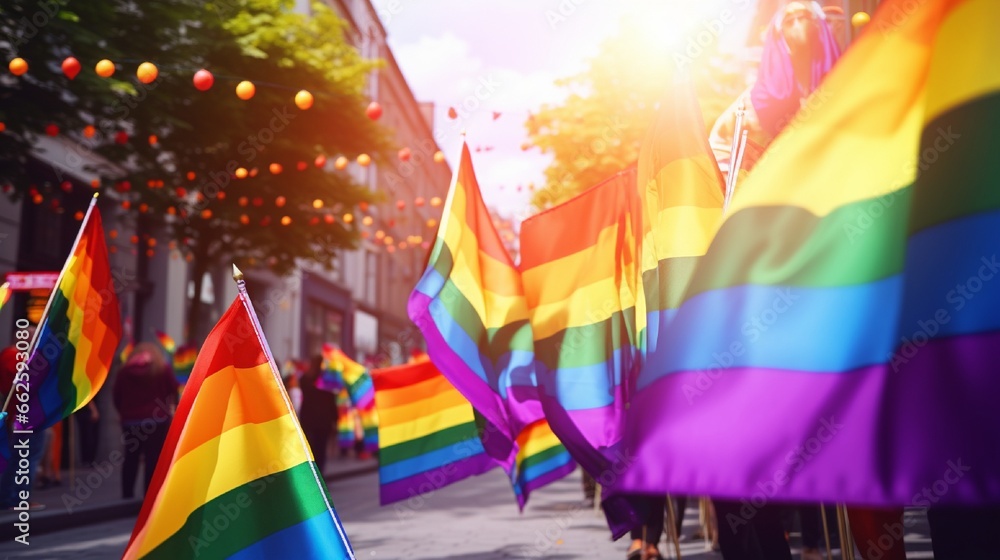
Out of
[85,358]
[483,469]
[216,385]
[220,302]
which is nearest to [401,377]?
[483,469]

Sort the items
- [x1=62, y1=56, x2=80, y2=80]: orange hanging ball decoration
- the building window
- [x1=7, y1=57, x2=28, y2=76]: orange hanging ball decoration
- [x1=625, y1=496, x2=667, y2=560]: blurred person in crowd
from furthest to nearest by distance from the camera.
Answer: the building window, [x1=62, y1=56, x2=80, y2=80]: orange hanging ball decoration, [x1=7, y1=57, x2=28, y2=76]: orange hanging ball decoration, [x1=625, y1=496, x2=667, y2=560]: blurred person in crowd

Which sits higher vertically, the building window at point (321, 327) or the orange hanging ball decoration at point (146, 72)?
the building window at point (321, 327)

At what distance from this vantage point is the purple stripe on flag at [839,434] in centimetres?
214

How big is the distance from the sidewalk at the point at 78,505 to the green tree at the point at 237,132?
3.32 metres

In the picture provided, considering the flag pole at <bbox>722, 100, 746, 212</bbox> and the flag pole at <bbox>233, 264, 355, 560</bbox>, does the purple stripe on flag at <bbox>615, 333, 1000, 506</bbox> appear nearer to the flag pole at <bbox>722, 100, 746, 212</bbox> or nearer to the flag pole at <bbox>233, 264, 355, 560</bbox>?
the flag pole at <bbox>722, 100, 746, 212</bbox>

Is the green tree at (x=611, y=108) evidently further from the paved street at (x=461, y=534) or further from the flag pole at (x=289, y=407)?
the flag pole at (x=289, y=407)

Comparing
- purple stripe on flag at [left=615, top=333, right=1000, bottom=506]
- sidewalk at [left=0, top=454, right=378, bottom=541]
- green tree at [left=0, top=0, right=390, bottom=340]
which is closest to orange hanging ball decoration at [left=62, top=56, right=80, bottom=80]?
green tree at [left=0, top=0, right=390, bottom=340]

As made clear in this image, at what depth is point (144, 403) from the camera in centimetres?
1252

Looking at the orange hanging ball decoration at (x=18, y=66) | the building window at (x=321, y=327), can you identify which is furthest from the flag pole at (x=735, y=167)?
the building window at (x=321, y=327)

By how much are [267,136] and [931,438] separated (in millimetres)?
16804

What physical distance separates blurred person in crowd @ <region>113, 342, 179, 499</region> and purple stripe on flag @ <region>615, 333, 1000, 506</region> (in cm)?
1109

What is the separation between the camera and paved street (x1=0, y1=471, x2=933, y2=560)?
26.3 feet

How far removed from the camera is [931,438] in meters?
2.18

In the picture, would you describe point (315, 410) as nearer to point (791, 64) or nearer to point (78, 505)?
point (78, 505)
